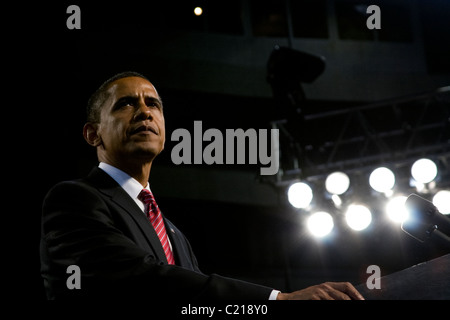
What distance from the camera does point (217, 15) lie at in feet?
31.8

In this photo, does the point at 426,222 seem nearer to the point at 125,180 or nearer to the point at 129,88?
the point at 125,180

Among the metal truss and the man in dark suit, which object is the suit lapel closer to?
the man in dark suit

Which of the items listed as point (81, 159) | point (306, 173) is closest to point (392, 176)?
point (306, 173)

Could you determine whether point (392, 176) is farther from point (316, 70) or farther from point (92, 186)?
point (92, 186)

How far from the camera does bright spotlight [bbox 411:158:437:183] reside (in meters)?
5.38

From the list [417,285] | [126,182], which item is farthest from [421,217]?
[126,182]

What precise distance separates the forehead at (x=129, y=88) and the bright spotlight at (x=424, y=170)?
419 cm

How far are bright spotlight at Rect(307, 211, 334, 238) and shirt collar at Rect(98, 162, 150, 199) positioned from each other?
14.0ft

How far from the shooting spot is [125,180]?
1749 millimetres

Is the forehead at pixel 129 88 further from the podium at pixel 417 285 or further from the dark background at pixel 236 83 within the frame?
the dark background at pixel 236 83

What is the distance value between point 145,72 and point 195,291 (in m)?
7.53

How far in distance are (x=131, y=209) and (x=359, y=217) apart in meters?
4.55

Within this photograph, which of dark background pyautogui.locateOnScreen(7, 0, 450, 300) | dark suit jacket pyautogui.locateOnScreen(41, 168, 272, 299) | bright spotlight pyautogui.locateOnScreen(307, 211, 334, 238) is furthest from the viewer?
dark background pyautogui.locateOnScreen(7, 0, 450, 300)

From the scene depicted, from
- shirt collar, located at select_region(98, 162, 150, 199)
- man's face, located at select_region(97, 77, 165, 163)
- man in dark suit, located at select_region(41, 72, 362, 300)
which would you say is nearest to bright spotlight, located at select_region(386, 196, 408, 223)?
man in dark suit, located at select_region(41, 72, 362, 300)
